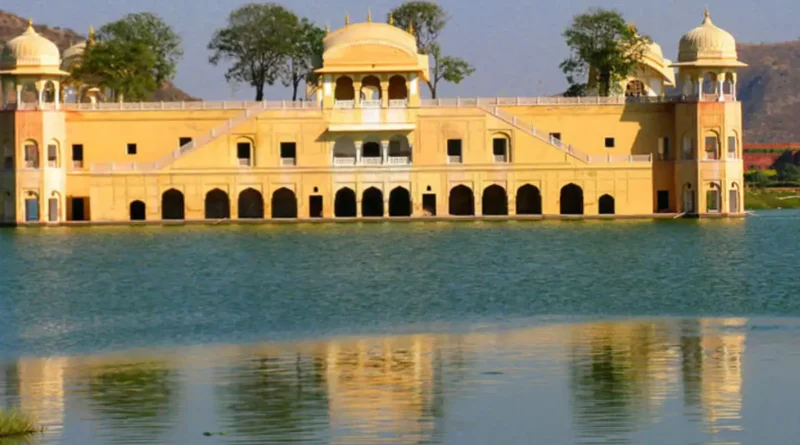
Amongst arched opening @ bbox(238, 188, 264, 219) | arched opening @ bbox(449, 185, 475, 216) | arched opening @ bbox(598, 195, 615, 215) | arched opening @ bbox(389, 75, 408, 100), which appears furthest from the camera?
arched opening @ bbox(389, 75, 408, 100)

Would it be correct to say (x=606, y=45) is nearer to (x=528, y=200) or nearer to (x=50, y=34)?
(x=528, y=200)

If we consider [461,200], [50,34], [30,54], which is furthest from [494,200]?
[50,34]

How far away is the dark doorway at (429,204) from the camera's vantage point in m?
64.6

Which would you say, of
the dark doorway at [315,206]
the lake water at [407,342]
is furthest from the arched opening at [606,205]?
the lake water at [407,342]

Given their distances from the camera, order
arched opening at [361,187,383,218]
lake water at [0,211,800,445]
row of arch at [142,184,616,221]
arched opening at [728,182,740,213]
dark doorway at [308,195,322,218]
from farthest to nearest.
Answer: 1. arched opening at [361,187,383,218]
2. row of arch at [142,184,616,221]
3. dark doorway at [308,195,322,218]
4. arched opening at [728,182,740,213]
5. lake water at [0,211,800,445]

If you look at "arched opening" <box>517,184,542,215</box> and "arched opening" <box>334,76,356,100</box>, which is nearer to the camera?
"arched opening" <box>517,184,542,215</box>

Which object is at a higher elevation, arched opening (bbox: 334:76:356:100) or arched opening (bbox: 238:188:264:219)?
arched opening (bbox: 334:76:356:100)

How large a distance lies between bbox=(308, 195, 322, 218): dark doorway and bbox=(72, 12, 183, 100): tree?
1047 centimetres

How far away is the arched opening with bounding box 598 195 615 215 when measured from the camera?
64.7 m

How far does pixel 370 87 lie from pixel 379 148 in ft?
14.5

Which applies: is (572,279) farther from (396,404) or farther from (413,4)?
(413,4)

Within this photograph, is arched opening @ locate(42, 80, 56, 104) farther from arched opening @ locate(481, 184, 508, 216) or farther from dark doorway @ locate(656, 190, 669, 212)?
dark doorway @ locate(656, 190, 669, 212)

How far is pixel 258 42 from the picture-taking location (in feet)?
241

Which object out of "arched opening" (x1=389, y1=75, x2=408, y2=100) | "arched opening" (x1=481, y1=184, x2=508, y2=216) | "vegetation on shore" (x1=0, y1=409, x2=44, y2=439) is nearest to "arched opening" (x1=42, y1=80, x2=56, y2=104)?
"arched opening" (x1=389, y1=75, x2=408, y2=100)
